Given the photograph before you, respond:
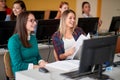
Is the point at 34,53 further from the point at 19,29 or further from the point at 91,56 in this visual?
the point at 91,56

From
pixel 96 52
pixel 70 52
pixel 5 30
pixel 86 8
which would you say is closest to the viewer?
pixel 96 52

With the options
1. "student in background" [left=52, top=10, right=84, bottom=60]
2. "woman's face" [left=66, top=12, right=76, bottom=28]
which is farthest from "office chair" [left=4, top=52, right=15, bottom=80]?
"woman's face" [left=66, top=12, right=76, bottom=28]

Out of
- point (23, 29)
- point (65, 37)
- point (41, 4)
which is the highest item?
point (41, 4)

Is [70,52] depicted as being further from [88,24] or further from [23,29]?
[88,24]

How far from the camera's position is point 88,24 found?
4.19m

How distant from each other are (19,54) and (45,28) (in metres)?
1.06

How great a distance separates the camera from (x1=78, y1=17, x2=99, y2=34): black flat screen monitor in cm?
408

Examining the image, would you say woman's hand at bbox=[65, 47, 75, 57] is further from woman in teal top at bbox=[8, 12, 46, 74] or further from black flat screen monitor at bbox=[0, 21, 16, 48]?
black flat screen monitor at bbox=[0, 21, 16, 48]

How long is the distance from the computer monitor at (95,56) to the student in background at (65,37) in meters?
0.78

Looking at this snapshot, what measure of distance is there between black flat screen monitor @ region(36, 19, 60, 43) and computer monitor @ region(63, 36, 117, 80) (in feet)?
4.91

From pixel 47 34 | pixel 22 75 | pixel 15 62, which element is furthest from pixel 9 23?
pixel 22 75

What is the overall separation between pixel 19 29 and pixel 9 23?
2.16ft

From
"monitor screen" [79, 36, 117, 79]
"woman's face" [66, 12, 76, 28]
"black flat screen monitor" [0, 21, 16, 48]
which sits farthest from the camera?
"black flat screen monitor" [0, 21, 16, 48]

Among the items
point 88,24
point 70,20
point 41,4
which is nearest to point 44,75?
point 70,20
